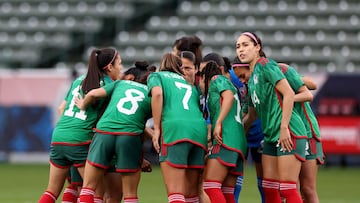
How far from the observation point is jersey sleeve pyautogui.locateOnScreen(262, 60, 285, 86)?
349 inches

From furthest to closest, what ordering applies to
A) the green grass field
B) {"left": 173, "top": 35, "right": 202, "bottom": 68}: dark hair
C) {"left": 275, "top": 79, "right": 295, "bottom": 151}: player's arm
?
1. the green grass field
2. {"left": 173, "top": 35, "right": 202, "bottom": 68}: dark hair
3. {"left": 275, "top": 79, "right": 295, "bottom": 151}: player's arm

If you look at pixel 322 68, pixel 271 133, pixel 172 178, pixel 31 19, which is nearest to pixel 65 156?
pixel 172 178

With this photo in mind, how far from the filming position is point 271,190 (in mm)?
9617

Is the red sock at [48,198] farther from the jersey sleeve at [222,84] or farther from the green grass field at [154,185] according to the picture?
the green grass field at [154,185]

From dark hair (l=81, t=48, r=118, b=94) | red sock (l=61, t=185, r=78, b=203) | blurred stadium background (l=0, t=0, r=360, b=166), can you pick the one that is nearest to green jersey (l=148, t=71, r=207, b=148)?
dark hair (l=81, t=48, r=118, b=94)

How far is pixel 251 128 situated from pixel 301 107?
1.11m

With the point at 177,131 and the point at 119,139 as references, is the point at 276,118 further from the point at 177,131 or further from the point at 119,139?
the point at 119,139

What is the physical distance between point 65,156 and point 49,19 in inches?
772

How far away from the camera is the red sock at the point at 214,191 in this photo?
9148 millimetres

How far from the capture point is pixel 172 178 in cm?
892

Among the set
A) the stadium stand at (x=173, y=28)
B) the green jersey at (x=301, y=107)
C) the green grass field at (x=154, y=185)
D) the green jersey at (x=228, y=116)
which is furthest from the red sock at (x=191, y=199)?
the stadium stand at (x=173, y=28)

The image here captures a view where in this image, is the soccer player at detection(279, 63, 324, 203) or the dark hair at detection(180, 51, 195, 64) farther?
the dark hair at detection(180, 51, 195, 64)

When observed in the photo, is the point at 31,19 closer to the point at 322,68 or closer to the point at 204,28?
the point at 204,28

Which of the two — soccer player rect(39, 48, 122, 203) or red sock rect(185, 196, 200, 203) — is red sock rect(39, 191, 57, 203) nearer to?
soccer player rect(39, 48, 122, 203)
